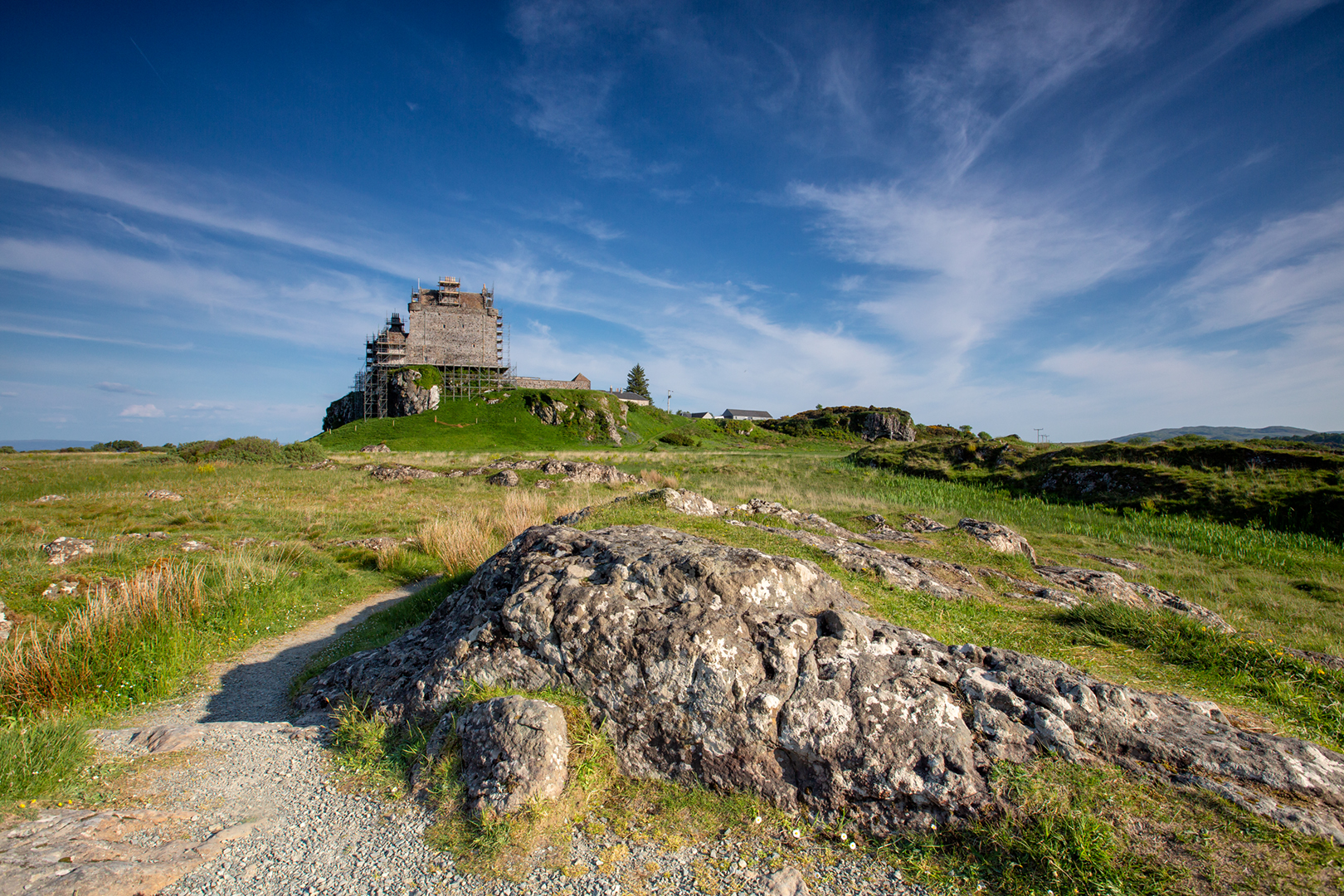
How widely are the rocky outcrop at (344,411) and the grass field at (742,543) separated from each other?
5171 centimetres

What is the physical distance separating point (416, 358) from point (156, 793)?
260ft

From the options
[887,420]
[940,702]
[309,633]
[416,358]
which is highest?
[416,358]

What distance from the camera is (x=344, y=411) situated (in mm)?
79312

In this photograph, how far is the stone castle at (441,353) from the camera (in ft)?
232

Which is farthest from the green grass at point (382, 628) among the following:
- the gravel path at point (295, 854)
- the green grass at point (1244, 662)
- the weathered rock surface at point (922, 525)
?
the weathered rock surface at point (922, 525)

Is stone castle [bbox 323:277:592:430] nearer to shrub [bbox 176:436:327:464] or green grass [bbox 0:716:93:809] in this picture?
shrub [bbox 176:436:327:464]

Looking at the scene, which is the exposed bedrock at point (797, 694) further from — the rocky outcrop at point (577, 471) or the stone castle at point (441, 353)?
Result: the stone castle at point (441, 353)

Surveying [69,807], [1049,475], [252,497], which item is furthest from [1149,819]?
[1049,475]

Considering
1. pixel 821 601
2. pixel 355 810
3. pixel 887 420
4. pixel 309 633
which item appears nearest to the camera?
pixel 355 810

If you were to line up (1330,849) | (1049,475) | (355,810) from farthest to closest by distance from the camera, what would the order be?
(1049,475) → (355,810) → (1330,849)

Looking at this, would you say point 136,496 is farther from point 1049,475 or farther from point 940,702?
point 1049,475

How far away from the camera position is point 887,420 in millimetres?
86250

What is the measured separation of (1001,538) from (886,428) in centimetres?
7707

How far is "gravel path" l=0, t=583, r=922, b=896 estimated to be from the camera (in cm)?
330
